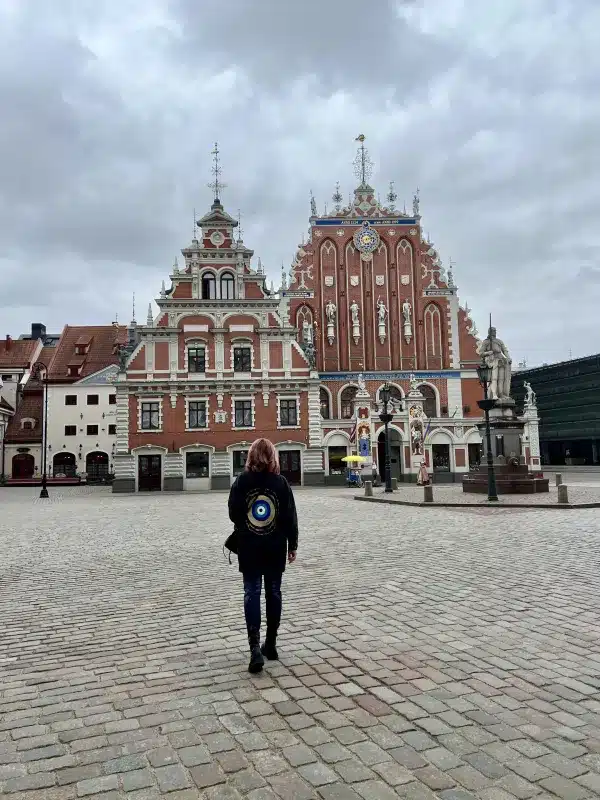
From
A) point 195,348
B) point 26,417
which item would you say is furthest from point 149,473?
point 26,417

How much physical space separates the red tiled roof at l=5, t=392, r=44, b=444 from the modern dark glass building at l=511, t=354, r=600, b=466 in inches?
1900

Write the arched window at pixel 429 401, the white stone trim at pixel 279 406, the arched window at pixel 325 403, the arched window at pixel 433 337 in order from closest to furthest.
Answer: the white stone trim at pixel 279 406, the arched window at pixel 325 403, the arched window at pixel 429 401, the arched window at pixel 433 337

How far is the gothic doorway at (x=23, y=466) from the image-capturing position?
53000 mm

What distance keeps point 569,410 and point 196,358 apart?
38.3 meters

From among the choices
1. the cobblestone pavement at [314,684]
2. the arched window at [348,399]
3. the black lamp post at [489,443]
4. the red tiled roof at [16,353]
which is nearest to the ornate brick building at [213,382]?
the arched window at [348,399]

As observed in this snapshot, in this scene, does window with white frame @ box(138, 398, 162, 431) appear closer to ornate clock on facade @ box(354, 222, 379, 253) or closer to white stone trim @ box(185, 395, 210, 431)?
white stone trim @ box(185, 395, 210, 431)

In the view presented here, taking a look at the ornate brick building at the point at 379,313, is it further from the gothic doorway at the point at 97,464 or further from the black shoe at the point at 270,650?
the black shoe at the point at 270,650

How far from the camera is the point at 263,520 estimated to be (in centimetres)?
489

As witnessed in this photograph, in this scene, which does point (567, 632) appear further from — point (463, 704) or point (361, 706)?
point (361, 706)

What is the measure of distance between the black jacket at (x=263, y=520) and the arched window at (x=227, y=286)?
34.4 metres

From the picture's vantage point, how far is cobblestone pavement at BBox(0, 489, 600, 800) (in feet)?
10.5

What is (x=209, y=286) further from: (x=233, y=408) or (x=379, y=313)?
(x=379, y=313)

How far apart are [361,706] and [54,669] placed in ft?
8.32

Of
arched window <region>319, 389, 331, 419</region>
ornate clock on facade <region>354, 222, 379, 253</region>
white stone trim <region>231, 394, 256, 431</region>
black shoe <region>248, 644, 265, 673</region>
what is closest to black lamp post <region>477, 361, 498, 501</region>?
black shoe <region>248, 644, 265, 673</region>
